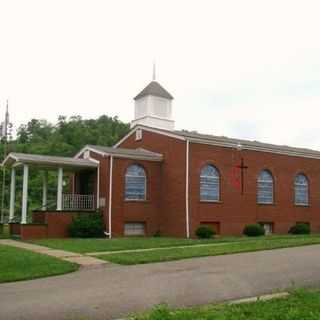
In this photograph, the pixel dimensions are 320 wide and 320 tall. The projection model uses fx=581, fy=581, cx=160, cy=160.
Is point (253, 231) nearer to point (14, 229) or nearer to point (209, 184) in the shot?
point (209, 184)

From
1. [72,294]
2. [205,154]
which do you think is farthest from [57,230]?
[72,294]

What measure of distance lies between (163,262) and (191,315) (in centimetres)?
780

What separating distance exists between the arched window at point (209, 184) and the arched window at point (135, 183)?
3027 millimetres

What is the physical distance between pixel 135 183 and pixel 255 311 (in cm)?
2132

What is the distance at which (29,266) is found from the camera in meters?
15.1

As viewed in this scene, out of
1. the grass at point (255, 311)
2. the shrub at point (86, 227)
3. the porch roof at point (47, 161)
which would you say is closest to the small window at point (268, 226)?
the shrub at point (86, 227)

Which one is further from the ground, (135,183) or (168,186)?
(135,183)

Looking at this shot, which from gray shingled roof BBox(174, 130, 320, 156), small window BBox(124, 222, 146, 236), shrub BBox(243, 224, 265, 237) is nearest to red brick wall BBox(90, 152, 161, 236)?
small window BBox(124, 222, 146, 236)

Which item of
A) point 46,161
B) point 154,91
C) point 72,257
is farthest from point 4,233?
point 72,257

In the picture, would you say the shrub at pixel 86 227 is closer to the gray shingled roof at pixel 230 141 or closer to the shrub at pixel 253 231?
the gray shingled roof at pixel 230 141

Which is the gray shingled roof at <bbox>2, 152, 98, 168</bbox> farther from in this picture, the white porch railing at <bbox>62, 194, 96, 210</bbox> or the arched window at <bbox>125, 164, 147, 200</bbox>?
the arched window at <bbox>125, 164, 147, 200</bbox>

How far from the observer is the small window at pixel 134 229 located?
29.5 m

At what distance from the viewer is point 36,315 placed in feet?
30.3

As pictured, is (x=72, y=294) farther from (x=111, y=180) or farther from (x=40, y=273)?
(x=111, y=180)
